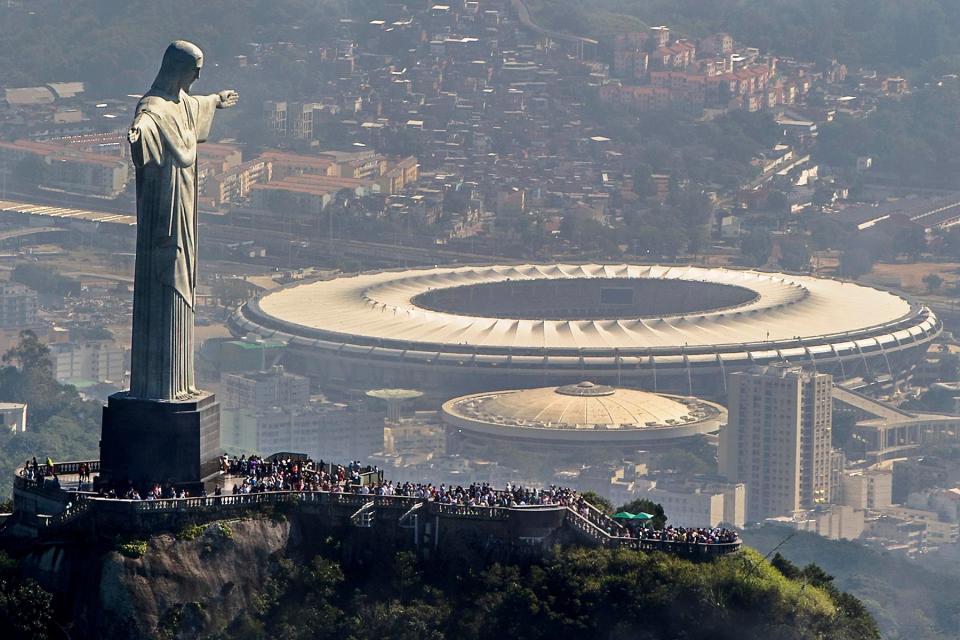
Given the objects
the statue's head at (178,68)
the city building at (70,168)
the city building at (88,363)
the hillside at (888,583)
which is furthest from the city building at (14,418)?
the city building at (70,168)

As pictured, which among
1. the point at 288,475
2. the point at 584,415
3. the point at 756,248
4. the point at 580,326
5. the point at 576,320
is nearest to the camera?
the point at 288,475

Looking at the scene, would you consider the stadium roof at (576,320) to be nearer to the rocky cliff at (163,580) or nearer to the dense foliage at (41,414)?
the dense foliage at (41,414)

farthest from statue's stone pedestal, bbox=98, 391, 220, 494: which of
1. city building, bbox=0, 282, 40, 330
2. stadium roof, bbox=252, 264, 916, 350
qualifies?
city building, bbox=0, 282, 40, 330

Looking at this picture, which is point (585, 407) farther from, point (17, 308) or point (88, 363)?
point (17, 308)

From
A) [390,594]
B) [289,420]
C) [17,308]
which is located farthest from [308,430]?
[390,594]

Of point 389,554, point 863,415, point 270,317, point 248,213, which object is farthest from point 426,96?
point 389,554

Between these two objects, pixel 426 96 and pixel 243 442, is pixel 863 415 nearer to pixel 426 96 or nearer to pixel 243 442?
pixel 243 442
